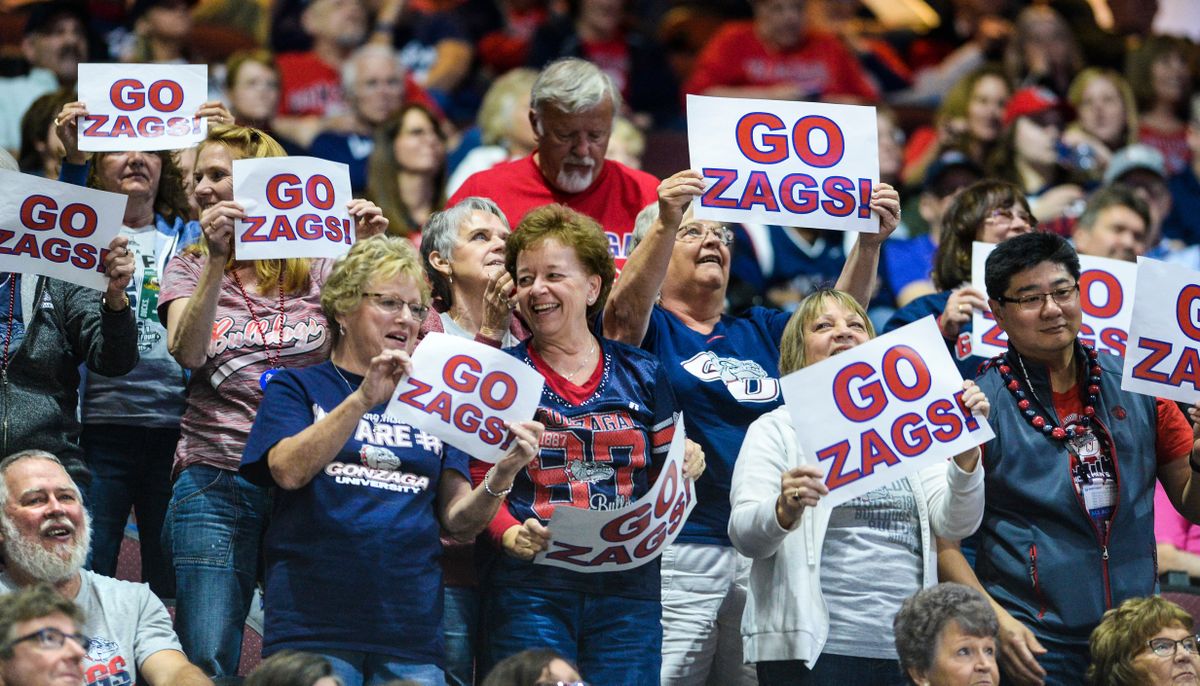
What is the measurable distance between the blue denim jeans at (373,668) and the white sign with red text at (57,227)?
1.29 metres

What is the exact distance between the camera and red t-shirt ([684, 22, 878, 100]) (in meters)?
9.46

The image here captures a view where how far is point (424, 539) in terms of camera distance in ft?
13.9

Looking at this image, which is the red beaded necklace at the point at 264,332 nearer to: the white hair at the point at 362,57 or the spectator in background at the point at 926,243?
the spectator in background at the point at 926,243

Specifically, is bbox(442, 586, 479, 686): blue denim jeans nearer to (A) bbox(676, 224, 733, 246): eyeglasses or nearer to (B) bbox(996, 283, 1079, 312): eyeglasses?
(A) bbox(676, 224, 733, 246): eyeglasses

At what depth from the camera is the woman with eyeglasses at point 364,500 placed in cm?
409

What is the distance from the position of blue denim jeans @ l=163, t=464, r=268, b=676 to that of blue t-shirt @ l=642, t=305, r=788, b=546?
3.72 ft

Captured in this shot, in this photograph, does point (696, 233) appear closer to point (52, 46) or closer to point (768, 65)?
point (52, 46)

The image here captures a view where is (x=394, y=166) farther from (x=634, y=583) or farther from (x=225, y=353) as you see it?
(x=634, y=583)

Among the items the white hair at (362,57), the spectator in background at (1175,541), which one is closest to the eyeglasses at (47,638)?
the spectator in background at (1175,541)

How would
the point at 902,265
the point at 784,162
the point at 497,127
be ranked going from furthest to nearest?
the point at 497,127, the point at 902,265, the point at 784,162

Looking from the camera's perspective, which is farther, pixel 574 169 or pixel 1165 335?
pixel 574 169

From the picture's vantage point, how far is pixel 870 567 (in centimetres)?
460

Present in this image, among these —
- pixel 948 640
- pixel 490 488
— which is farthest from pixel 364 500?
pixel 948 640

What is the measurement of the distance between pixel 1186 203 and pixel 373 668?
235 inches
